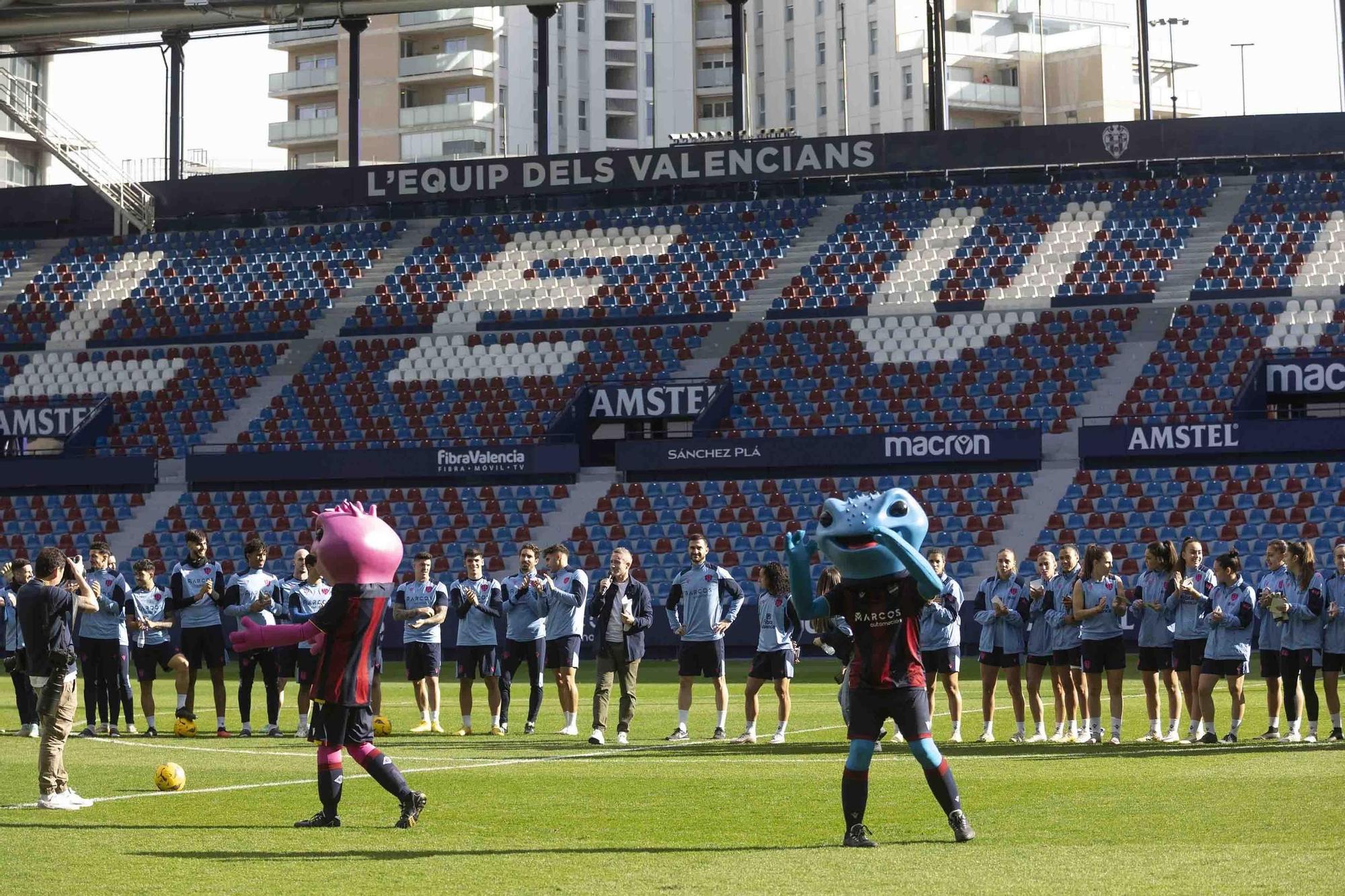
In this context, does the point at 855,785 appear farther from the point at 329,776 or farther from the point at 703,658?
the point at 703,658

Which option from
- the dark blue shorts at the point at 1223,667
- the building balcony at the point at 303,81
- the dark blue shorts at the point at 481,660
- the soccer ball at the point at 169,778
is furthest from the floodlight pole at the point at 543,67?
the building balcony at the point at 303,81

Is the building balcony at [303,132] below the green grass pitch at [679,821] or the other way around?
the other way around

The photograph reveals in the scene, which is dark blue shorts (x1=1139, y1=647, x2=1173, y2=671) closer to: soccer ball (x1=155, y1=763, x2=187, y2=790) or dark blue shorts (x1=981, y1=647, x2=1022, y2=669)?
dark blue shorts (x1=981, y1=647, x2=1022, y2=669)

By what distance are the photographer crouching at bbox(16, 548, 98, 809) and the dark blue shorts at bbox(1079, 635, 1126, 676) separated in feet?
33.6

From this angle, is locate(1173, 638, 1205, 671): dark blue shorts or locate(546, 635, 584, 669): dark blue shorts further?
locate(546, 635, 584, 669): dark blue shorts

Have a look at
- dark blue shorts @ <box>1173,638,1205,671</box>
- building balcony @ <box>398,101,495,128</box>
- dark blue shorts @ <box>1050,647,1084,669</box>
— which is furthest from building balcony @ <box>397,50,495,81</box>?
dark blue shorts @ <box>1173,638,1205,671</box>

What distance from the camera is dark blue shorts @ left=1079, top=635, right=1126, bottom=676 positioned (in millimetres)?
19406

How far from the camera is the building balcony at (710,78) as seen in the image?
10169 cm

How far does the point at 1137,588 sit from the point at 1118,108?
7961 centimetres

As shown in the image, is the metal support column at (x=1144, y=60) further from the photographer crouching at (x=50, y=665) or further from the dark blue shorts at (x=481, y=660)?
the photographer crouching at (x=50, y=665)

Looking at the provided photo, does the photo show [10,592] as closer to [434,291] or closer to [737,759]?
[737,759]

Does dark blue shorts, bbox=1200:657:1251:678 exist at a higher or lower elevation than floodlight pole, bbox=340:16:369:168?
lower

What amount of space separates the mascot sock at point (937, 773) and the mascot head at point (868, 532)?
42.6 inches

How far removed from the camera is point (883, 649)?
11953 mm
